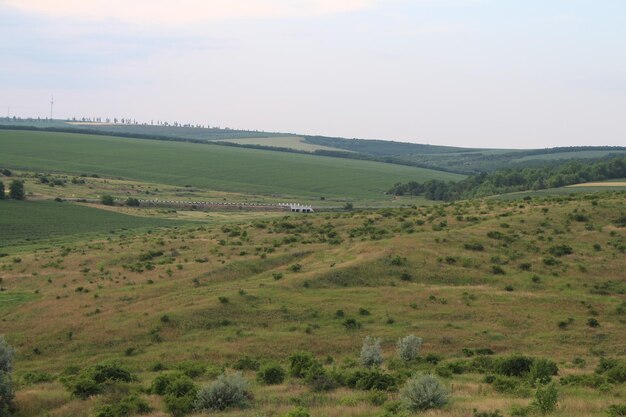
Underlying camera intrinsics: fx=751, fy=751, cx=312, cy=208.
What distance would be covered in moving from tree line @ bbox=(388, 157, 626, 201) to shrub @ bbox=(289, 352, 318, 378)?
124287 millimetres

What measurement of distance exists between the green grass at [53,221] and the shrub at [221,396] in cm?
7882

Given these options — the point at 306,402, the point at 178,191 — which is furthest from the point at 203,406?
the point at 178,191

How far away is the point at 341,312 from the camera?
167ft

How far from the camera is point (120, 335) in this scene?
48.0m

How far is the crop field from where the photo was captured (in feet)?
96.2

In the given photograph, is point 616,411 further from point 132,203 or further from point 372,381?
point 132,203

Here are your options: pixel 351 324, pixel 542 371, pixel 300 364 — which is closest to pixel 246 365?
pixel 300 364

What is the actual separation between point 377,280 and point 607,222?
29.4m

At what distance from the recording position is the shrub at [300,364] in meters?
33.2

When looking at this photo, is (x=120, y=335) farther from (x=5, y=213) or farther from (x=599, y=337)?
(x=5, y=213)

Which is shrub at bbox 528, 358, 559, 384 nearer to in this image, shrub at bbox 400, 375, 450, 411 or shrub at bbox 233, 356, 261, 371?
shrub at bbox 400, 375, 450, 411

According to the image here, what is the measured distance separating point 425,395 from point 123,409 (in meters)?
10.4

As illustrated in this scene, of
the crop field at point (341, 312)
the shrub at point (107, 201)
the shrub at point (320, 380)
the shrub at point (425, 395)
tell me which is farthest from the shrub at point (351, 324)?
the shrub at point (107, 201)

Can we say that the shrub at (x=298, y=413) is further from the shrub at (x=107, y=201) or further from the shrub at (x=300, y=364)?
the shrub at (x=107, y=201)
